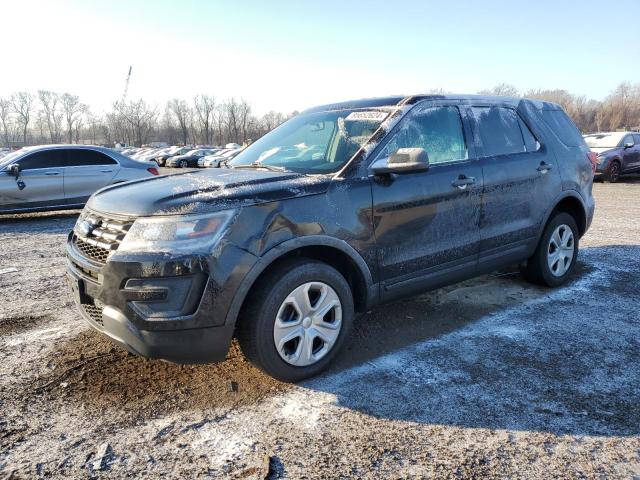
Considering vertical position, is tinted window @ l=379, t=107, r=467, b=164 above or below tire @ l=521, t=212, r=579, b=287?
above

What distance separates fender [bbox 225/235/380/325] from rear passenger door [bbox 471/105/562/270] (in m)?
1.36

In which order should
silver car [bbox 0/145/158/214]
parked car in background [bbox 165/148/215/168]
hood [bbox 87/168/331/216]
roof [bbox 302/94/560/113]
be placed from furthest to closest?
parked car in background [bbox 165/148/215/168], silver car [bbox 0/145/158/214], roof [bbox 302/94/560/113], hood [bbox 87/168/331/216]

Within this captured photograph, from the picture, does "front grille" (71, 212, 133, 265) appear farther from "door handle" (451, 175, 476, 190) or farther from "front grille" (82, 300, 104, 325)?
"door handle" (451, 175, 476, 190)

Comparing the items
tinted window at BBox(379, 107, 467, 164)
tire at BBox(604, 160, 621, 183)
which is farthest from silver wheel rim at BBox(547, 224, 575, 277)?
tire at BBox(604, 160, 621, 183)

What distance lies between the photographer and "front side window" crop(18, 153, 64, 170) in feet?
30.8

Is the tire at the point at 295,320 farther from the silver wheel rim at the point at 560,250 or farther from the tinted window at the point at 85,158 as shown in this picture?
the tinted window at the point at 85,158

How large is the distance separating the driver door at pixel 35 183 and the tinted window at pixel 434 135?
8470mm

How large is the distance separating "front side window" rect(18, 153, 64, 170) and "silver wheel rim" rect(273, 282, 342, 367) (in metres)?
8.66

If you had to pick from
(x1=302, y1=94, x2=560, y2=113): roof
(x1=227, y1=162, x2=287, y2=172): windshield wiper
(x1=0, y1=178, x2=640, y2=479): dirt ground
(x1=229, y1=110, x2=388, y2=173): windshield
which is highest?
(x1=302, y1=94, x2=560, y2=113): roof

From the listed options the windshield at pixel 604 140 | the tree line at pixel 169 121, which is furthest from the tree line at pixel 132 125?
the windshield at pixel 604 140

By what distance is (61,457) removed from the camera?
7.74 feet

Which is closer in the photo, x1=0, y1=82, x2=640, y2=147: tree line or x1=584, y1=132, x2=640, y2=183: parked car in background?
x1=584, y1=132, x2=640, y2=183: parked car in background

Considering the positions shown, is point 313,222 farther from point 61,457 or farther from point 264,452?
point 61,457

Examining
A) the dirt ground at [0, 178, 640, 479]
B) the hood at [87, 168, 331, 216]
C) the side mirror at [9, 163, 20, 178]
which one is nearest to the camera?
the dirt ground at [0, 178, 640, 479]
